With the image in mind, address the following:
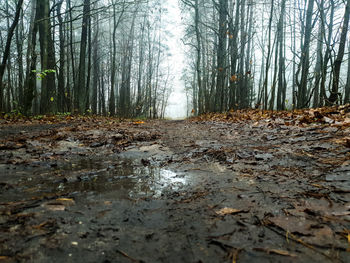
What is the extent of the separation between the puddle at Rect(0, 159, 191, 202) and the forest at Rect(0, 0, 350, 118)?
16.8ft

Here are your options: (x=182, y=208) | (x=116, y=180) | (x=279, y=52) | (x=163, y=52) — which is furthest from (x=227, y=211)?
(x=163, y=52)

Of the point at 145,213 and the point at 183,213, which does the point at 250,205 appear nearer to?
the point at 183,213

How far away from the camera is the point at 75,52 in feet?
45.1

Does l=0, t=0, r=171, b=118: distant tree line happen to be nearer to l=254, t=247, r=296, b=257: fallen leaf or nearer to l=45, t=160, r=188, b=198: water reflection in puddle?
l=45, t=160, r=188, b=198: water reflection in puddle

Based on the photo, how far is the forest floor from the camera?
2.52ft

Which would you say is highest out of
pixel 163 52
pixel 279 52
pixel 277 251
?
pixel 163 52

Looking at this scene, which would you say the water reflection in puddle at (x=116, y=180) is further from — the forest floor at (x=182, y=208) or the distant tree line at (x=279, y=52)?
the distant tree line at (x=279, y=52)

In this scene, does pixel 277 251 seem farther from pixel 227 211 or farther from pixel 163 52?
pixel 163 52

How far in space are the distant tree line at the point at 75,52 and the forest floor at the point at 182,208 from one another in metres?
5.64

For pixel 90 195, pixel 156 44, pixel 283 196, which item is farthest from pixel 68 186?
pixel 156 44

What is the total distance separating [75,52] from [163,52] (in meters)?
11.7

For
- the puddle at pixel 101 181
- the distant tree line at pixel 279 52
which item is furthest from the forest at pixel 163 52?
the puddle at pixel 101 181

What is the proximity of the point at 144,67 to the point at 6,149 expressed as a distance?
23.8 m

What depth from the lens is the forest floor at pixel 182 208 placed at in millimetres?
767
